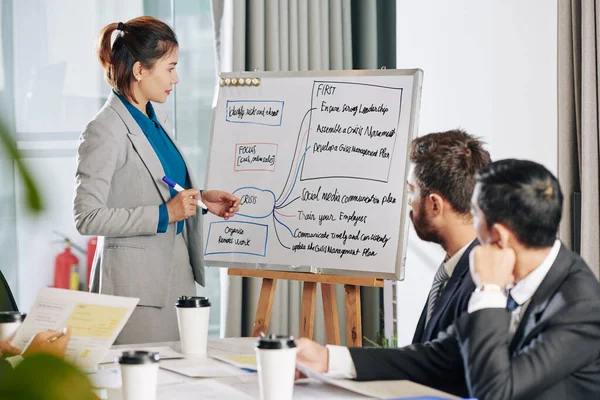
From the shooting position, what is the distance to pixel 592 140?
106 inches

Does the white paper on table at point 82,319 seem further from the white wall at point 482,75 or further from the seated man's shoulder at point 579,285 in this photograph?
the white wall at point 482,75

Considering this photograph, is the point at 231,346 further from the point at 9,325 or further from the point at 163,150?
the point at 163,150

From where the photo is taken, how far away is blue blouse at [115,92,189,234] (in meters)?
2.31

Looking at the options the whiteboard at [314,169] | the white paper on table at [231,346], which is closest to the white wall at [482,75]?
the whiteboard at [314,169]

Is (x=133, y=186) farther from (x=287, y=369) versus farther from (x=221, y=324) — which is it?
(x=221, y=324)

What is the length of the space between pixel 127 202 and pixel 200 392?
3.75ft

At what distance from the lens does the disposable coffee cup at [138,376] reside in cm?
111

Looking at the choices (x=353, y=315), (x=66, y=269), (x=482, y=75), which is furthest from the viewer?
(x=66, y=269)

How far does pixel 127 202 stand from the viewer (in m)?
2.32

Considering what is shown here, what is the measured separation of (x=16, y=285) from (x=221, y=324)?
100cm

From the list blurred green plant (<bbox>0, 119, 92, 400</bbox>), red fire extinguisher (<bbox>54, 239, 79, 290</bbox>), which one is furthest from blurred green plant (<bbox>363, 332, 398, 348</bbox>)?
blurred green plant (<bbox>0, 119, 92, 400</bbox>)

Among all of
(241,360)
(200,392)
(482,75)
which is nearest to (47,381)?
(200,392)

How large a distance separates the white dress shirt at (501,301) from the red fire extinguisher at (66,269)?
8.67ft

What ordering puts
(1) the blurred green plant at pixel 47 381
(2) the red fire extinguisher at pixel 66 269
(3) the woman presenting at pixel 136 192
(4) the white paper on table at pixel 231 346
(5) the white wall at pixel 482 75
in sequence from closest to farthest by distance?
(1) the blurred green plant at pixel 47 381, (4) the white paper on table at pixel 231 346, (3) the woman presenting at pixel 136 192, (5) the white wall at pixel 482 75, (2) the red fire extinguisher at pixel 66 269
